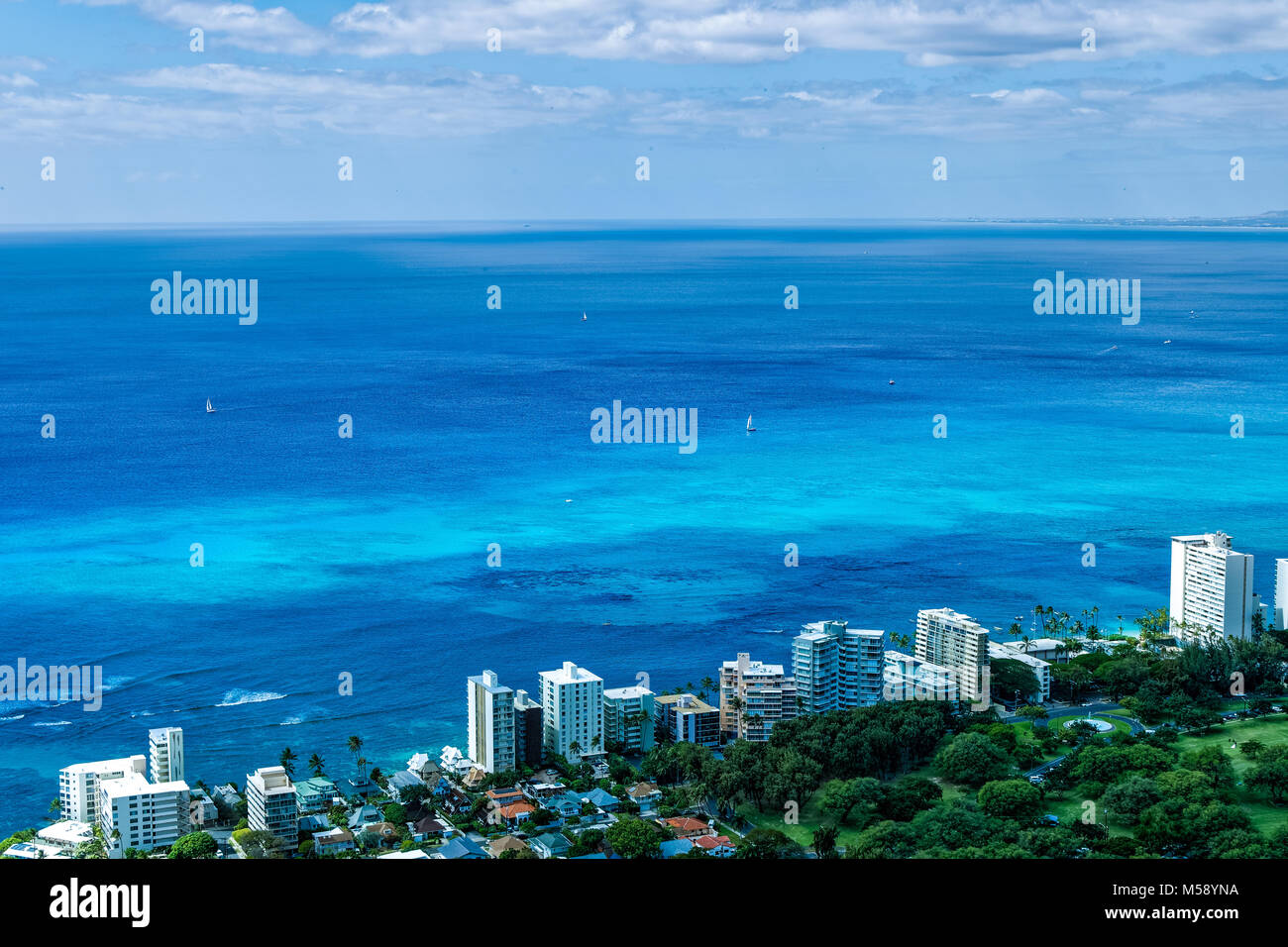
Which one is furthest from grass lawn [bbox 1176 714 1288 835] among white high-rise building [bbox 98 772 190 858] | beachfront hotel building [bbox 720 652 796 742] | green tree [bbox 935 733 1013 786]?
white high-rise building [bbox 98 772 190 858]

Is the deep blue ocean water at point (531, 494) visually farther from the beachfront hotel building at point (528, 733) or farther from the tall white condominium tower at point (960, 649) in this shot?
the tall white condominium tower at point (960, 649)

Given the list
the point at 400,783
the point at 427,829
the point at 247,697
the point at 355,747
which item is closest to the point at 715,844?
the point at 427,829

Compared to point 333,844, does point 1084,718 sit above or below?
above

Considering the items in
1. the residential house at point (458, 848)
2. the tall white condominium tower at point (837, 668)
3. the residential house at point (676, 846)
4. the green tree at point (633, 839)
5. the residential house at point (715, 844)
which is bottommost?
the residential house at point (458, 848)

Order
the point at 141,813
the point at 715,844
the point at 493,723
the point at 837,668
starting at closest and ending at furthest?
the point at 715,844
the point at 141,813
the point at 493,723
the point at 837,668

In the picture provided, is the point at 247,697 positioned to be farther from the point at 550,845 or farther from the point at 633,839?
the point at 633,839

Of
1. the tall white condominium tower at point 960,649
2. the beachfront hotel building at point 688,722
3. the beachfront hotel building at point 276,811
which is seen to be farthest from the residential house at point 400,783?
the tall white condominium tower at point 960,649
